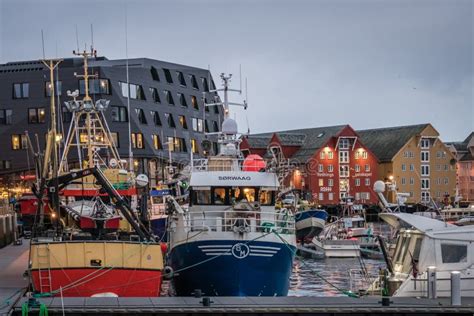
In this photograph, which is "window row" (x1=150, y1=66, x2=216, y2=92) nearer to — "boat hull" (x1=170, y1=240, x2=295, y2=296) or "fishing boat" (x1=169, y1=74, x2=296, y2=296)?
"fishing boat" (x1=169, y1=74, x2=296, y2=296)

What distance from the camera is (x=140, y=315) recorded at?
16.1m

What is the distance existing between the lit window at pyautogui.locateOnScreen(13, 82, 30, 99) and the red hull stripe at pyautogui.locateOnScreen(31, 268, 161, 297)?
5387cm

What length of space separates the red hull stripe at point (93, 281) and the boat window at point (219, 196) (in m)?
5.36

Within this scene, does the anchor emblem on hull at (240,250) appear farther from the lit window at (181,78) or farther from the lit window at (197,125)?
the lit window at (181,78)


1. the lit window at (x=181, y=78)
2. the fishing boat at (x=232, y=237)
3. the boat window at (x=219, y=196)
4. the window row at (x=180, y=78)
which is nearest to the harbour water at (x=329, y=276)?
the fishing boat at (x=232, y=237)

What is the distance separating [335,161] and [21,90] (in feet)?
142

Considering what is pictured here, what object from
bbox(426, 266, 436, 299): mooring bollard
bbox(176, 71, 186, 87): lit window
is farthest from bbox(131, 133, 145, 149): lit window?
bbox(426, 266, 436, 299): mooring bollard

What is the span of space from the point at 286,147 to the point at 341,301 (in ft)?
271

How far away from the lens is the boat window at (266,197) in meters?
26.5

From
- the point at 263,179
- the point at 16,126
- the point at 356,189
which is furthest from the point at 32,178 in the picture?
the point at 356,189

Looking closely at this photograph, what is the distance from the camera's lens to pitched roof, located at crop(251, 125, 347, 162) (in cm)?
9794

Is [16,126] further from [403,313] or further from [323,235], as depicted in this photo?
[403,313]

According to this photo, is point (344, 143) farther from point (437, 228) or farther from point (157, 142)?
point (437, 228)

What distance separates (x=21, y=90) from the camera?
72.1 m
